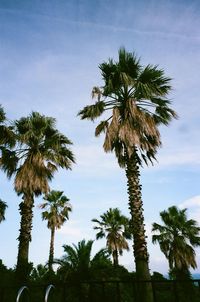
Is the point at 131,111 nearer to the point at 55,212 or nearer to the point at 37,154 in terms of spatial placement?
the point at 37,154

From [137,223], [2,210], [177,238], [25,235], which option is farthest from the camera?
[177,238]

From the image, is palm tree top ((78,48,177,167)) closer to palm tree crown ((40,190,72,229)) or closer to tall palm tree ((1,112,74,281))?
tall palm tree ((1,112,74,281))

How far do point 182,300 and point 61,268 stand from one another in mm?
10699

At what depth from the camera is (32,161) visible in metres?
18.7

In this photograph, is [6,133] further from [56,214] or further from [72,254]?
[56,214]

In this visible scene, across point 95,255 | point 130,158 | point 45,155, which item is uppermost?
point 45,155

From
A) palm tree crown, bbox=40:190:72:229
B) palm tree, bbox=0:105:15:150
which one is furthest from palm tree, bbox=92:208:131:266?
palm tree, bbox=0:105:15:150

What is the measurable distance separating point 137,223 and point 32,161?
8739 millimetres

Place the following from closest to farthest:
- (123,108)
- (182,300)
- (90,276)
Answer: (123,108) → (90,276) → (182,300)

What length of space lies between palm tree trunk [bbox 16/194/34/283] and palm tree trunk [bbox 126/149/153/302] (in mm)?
7018

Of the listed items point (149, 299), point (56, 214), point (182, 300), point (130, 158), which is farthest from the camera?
point (56, 214)

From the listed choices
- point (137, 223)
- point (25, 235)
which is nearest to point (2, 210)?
point (25, 235)

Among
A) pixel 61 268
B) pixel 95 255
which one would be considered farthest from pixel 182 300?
pixel 61 268

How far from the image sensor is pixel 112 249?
37.9 metres
